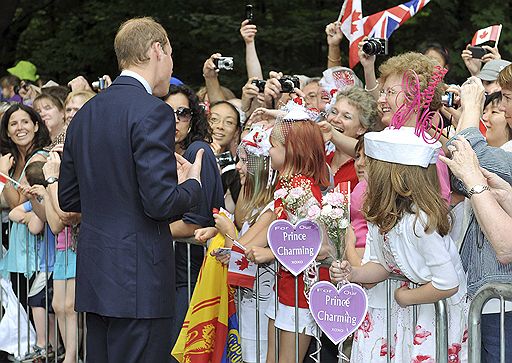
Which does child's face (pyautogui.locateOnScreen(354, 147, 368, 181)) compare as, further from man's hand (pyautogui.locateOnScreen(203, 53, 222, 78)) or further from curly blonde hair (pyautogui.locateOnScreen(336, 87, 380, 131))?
man's hand (pyautogui.locateOnScreen(203, 53, 222, 78))

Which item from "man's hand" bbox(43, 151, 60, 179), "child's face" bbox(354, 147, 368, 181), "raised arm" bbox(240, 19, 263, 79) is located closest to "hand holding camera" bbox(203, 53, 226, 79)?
"raised arm" bbox(240, 19, 263, 79)

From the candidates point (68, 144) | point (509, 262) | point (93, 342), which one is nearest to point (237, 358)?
point (93, 342)

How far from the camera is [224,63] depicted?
800cm

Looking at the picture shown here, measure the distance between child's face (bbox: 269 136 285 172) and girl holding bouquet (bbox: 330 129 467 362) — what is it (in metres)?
1.07

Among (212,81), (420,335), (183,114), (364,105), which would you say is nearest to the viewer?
(420,335)

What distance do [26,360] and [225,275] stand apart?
2260 millimetres

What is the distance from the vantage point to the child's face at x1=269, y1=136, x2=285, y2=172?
5.52 metres

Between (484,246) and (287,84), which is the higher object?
(287,84)

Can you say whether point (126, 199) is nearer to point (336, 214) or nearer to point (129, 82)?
point (129, 82)

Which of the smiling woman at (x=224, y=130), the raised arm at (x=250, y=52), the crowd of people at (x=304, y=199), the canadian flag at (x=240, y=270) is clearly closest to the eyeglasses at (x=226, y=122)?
the smiling woman at (x=224, y=130)

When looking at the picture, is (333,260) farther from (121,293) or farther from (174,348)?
(174,348)

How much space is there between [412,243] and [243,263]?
1.44m

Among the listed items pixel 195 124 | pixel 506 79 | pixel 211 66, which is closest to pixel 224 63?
pixel 211 66

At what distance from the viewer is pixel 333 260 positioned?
15.6ft
